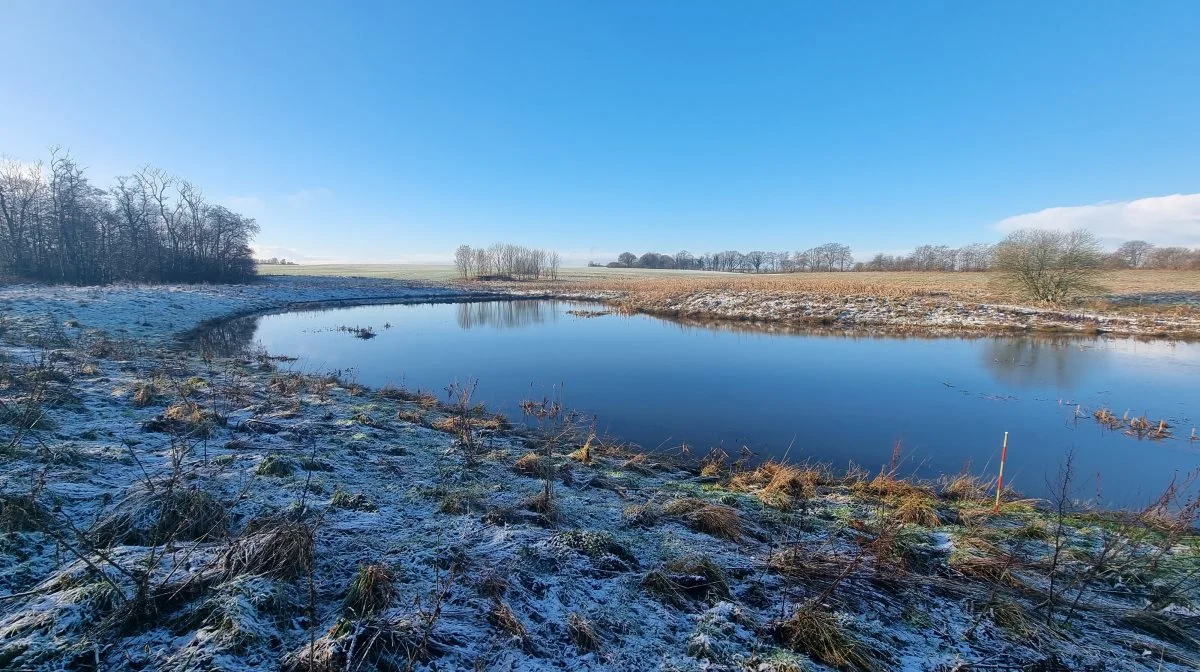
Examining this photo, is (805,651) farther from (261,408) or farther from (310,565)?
(261,408)

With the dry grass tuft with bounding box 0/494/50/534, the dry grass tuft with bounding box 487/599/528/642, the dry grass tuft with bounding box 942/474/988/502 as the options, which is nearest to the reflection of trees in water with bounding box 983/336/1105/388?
the dry grass tuft with bounding box 942/474/988/502

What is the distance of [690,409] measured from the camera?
35.8 ft

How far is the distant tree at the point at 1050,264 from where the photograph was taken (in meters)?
25.3

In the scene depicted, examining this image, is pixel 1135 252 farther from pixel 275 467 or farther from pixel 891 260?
pixel 275 467

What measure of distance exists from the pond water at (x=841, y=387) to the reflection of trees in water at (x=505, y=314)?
153 inches

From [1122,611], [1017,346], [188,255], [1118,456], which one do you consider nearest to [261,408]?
[1122,611]

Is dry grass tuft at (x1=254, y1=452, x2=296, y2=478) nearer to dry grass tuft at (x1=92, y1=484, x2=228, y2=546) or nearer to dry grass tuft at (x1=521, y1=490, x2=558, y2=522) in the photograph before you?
dry grass tuft at (x1=92, y1=484, x2=228, y2=546)

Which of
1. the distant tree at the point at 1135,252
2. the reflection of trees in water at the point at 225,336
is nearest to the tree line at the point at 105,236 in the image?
the reflection of trees in water at the point at 225,336

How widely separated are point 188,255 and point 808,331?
173 ft

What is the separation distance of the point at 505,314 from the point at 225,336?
52.7 feet

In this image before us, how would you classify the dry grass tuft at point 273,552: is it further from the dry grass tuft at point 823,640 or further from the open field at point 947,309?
the open field at point 947,309

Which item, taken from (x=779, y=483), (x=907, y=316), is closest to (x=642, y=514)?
(x=779, y=483)

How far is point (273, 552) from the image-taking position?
334 centimetres

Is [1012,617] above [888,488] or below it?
above
